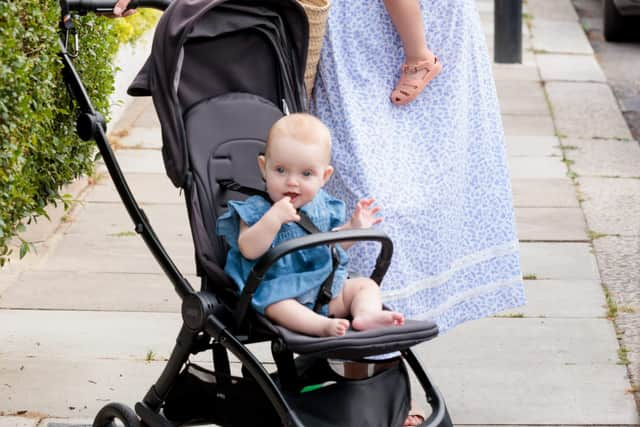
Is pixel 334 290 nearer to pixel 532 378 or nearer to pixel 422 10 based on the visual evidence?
pixel 422 10

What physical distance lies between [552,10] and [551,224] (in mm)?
5474

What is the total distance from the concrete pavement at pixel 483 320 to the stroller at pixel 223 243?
0.76m

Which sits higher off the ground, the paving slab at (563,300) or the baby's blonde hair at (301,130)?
the baby's blonde hair at (301,130)

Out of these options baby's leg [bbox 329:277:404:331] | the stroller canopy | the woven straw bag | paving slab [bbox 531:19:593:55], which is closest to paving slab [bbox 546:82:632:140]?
paving slab [bbox 531:19:593:55]

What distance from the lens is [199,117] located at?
3.32m

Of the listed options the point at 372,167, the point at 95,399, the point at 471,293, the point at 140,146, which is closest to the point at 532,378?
the point at 471,293

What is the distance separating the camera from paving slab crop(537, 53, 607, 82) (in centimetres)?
868

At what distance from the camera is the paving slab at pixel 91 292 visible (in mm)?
→ 4910

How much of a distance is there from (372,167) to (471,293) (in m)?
0.59

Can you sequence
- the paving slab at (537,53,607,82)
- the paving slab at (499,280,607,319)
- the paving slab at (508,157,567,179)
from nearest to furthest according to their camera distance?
the paving slab at (499,280,607,319), the paving slab at (508,157,567,179), the paving slab at (537,53,607,82)

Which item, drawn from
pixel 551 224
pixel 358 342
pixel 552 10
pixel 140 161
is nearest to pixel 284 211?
pixel 358 342

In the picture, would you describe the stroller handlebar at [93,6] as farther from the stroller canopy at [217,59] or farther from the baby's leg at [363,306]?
the baby's leg at [363,306]

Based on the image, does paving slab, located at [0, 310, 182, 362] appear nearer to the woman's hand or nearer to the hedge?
the hedge

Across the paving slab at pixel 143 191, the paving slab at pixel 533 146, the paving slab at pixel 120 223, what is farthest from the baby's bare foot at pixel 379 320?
the paving slab at pixel 533 146
